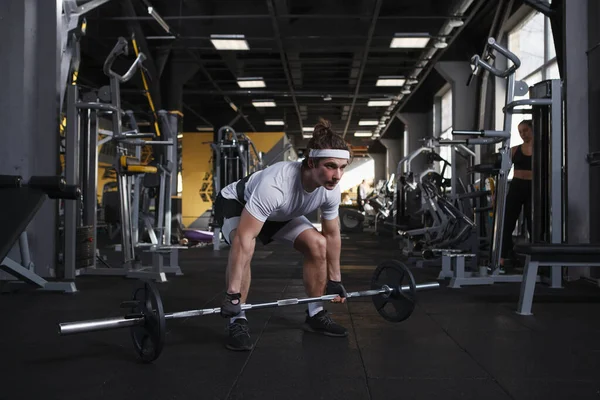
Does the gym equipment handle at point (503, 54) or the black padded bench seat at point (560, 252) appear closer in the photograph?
the black padded bench seat at point (560, 252)

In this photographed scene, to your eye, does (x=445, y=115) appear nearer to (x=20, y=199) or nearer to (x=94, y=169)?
(x=94, y=169)

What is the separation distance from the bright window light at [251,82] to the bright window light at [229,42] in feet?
8.84

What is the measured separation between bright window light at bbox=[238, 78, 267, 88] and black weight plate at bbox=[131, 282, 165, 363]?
1051 centimetres

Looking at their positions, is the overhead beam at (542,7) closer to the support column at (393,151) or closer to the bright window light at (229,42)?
the bright window light at (229,42)

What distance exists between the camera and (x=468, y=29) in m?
10.1

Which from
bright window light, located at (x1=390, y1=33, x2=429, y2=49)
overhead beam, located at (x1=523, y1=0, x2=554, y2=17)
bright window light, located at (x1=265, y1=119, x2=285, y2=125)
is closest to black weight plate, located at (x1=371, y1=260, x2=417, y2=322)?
overhead beam, located at (x1=523, y1=0, x2=554, y2=17)

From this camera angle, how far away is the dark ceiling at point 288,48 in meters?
8.09

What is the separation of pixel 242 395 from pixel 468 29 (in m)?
9.56

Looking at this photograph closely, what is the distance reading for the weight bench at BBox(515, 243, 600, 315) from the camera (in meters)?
3.04

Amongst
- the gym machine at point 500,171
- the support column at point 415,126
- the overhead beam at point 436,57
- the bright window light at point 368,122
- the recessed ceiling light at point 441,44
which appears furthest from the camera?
the bright window light at point 368,122

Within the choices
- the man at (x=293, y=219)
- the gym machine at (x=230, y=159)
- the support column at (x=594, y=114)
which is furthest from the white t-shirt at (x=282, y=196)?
the gym machine at (x=230, y=159)

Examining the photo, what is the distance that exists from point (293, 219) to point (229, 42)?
23.6 ft

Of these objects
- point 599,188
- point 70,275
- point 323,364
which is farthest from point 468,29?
point 323,364

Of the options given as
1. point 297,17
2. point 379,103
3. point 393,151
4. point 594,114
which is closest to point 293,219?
point 594,114
